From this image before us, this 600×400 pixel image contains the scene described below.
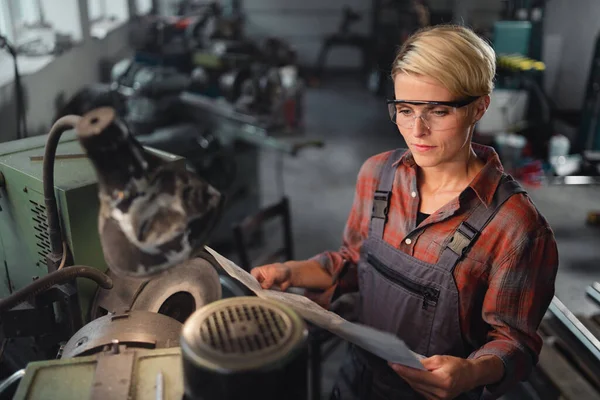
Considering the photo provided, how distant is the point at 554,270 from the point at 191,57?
3.00 metres

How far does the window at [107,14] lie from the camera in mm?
4256

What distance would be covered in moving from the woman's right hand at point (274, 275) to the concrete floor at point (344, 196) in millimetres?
1331

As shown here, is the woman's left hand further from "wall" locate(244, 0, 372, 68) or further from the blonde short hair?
"wall" locate(244, 0, 372, 68)

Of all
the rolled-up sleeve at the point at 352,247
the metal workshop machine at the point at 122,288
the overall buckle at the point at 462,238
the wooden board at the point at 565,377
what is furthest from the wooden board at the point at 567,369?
the metal workshop machine at the point at 122,288

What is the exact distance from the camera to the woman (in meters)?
0.99

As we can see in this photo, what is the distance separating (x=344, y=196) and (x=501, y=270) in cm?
342

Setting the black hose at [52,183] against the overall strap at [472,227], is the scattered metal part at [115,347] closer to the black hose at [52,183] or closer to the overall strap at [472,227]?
the black hose at [52,183]

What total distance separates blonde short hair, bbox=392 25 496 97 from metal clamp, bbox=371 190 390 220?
0.95ft

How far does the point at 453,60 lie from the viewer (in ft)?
3.28

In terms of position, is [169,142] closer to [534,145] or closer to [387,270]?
[387,270]

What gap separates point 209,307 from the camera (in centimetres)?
67

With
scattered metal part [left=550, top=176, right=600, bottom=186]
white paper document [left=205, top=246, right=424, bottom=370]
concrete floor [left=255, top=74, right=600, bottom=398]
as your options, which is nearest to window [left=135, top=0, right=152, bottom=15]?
concrete floor [left=255, top=74, right=600, bottom=398]

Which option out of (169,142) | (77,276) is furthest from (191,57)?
(77,276)

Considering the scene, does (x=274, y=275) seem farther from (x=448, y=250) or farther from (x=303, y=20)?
(x=303, y=20)
